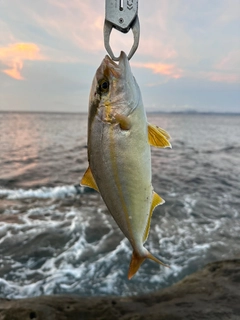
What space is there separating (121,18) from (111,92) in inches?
23.5

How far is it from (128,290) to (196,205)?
6393 millimetres

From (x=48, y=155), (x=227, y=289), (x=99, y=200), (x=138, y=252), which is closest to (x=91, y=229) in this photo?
(x=99, y=200)

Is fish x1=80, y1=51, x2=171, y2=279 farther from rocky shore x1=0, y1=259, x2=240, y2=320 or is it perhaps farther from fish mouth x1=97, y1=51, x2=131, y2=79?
rocky shore x1=0, y1=259, x2=240, y2=320

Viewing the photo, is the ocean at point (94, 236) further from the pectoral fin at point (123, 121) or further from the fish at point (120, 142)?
the pectoral fin at point (123, 121)

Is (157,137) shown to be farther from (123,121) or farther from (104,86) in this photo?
(104,86)

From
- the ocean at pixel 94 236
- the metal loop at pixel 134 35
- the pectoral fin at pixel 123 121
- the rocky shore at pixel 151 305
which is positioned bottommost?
the ocean at pixel 94 236

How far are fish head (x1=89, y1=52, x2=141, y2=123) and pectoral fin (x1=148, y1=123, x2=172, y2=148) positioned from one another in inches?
8.7

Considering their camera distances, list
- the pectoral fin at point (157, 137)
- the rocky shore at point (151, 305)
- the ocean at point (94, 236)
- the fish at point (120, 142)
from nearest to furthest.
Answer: the fish at point (120, 142), the pectoral fin at point (157, 137), the rocky shore at point (151, 305), the ocean at point (94, 236)

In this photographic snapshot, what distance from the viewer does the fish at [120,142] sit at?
187cm

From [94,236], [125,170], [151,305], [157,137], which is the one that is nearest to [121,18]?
[157,137]

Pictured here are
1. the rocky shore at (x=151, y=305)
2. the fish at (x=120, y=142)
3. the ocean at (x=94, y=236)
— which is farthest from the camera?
the ocean at (x=94, y=236)

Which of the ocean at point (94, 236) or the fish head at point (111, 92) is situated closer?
the fish head at point (111, 92)

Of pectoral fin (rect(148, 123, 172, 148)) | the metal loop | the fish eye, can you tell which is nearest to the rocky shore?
pectoral fin (rect(148, 123, 172, 148))

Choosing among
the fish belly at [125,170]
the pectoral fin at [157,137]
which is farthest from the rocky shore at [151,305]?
the pectoral fin at [157,137]
